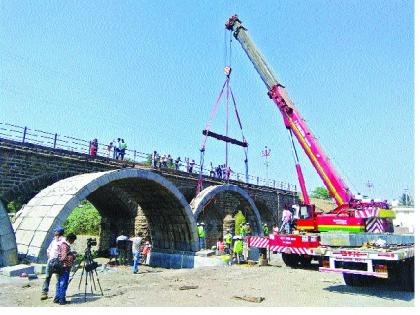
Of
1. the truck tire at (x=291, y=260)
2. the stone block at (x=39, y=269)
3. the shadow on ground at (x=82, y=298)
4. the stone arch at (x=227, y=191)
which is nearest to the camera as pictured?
the shadow on ground at (x=82, y=298)

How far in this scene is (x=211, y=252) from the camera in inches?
744

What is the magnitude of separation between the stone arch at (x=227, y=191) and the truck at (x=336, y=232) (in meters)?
7.44

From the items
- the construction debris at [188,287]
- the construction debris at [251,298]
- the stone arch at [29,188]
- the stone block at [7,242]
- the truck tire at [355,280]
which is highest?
the stone arch at [29,188]

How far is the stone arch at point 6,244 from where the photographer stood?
1140cm

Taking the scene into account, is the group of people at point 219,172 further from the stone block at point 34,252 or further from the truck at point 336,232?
the stone block at point 34,252

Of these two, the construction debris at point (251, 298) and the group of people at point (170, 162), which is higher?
the group of people at point (170, 162)

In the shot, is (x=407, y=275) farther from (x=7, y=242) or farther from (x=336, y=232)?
(x=7, y=242)

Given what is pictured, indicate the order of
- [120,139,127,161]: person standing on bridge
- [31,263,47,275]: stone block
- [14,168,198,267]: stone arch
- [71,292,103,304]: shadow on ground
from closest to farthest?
1. [71,292,103,304]: shadow on ground
2. [31,263,47,275]: stone block
3. [14,168,198,267]: stone arch
4. [120,139,127,161]: person standing on bridge

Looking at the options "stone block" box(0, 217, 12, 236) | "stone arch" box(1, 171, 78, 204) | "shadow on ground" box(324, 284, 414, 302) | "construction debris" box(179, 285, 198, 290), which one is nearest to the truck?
"shadow on ground" box(324, 284, 414, 302)

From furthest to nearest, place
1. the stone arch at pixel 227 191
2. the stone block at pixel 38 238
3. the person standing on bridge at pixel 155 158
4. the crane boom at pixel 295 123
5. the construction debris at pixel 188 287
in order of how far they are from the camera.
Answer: the person standing on bridge at pixel 155 158 < the stone arch at pixel 227 191 < the crane boom at pixel 295 123 < the stone block at pixel 38 238 < the construction debris at pixel 188 287

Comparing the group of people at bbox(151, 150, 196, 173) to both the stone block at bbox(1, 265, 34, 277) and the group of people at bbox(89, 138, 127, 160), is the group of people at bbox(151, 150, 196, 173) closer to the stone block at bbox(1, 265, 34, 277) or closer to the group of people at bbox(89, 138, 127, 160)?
the group of people at bbox(89, 138, 127, 160)

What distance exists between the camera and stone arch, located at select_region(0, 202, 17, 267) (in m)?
11.4

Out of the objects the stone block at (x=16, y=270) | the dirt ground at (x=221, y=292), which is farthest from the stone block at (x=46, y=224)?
the dirt ground at (x=221, y=292)
